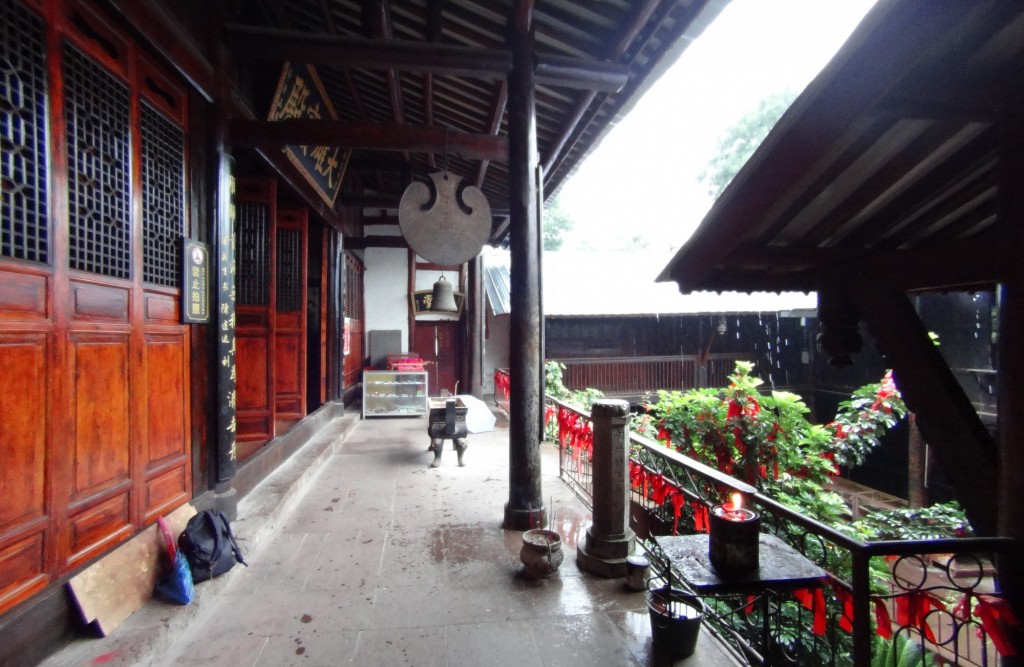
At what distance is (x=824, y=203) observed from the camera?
2.39 meters

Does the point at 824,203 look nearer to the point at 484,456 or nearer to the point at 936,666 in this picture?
the point at 936,666

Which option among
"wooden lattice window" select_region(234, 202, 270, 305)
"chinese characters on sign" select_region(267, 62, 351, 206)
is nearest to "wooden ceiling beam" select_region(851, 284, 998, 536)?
"chinese characters on sign" select_region(267, 62, 351, 206)

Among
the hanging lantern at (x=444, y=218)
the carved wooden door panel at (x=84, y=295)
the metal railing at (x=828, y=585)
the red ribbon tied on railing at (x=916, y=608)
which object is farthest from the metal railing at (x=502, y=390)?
the red ribbon tied on railing at (x=916, y=608)

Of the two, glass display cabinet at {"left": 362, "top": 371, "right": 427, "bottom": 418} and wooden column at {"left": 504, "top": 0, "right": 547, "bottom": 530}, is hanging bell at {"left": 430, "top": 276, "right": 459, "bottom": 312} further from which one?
wooden column at {"left": 504, "top": 0, "right": 547, "bottom": 530}

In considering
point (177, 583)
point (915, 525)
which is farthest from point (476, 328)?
point (177, 583)

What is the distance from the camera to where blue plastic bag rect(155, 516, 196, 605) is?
326cm

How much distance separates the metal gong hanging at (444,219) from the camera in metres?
5.19

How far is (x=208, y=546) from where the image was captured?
3.65m

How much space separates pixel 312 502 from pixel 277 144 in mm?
3880

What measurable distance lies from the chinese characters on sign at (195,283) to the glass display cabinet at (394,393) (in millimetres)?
6254

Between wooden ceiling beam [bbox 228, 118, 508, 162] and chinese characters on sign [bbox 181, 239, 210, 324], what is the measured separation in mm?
1281

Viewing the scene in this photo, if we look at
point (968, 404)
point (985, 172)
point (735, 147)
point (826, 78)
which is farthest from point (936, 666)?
point (735, 147)

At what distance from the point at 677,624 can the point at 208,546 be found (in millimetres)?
3328

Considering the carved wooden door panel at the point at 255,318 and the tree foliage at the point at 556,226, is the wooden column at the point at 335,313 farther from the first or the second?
the tree foliage at the point at 556,226
